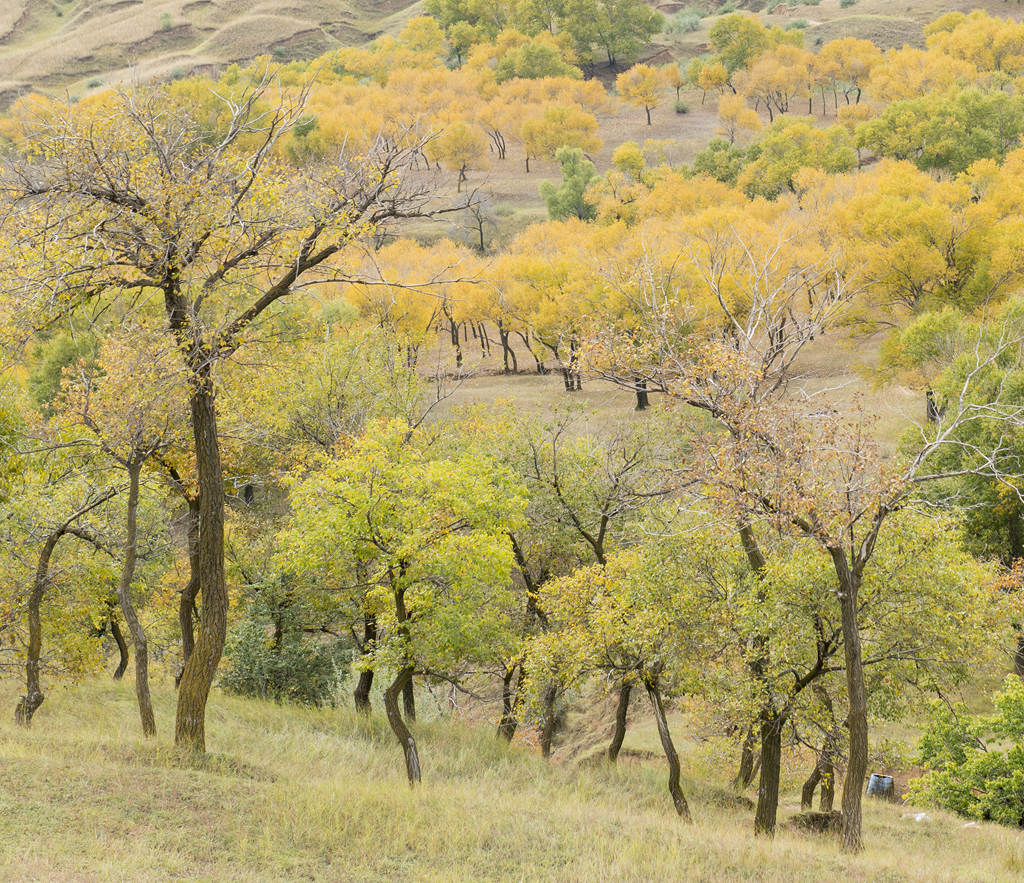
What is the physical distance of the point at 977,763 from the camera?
2241 cm

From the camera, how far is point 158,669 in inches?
1262

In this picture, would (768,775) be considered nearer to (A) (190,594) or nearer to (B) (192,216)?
(A) (190,594)

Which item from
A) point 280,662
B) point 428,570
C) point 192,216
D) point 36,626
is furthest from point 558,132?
point 192,216

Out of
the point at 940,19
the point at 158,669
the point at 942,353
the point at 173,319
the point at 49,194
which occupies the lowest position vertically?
the point at 158,669

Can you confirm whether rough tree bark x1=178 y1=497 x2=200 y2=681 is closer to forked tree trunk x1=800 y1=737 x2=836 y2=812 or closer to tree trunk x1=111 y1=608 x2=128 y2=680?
tree trunk x1=111 y1=608 x2=128 y2=680

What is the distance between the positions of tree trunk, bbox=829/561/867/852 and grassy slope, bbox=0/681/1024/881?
0.57 meters

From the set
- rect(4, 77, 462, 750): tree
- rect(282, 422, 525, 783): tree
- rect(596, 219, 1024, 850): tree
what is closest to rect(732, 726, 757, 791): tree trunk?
rect(282, 422, 525, 783): tree

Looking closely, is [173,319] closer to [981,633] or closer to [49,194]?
[49,194]

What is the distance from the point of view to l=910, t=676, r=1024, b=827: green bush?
21422mm

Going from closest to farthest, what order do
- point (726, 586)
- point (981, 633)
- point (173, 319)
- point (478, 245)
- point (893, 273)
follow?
point (173, 319) → point (981, 633) → point (726, 586) → point (893, 273) → point (478, 245)

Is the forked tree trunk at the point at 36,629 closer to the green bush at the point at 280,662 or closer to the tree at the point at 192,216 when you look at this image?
the tree at the point at 192,216

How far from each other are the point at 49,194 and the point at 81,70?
8249 inches

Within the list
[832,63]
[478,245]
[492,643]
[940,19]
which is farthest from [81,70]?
[492,643]

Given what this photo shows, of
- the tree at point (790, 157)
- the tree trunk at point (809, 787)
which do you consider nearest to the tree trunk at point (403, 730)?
the tree trunk at point (809, 787)
